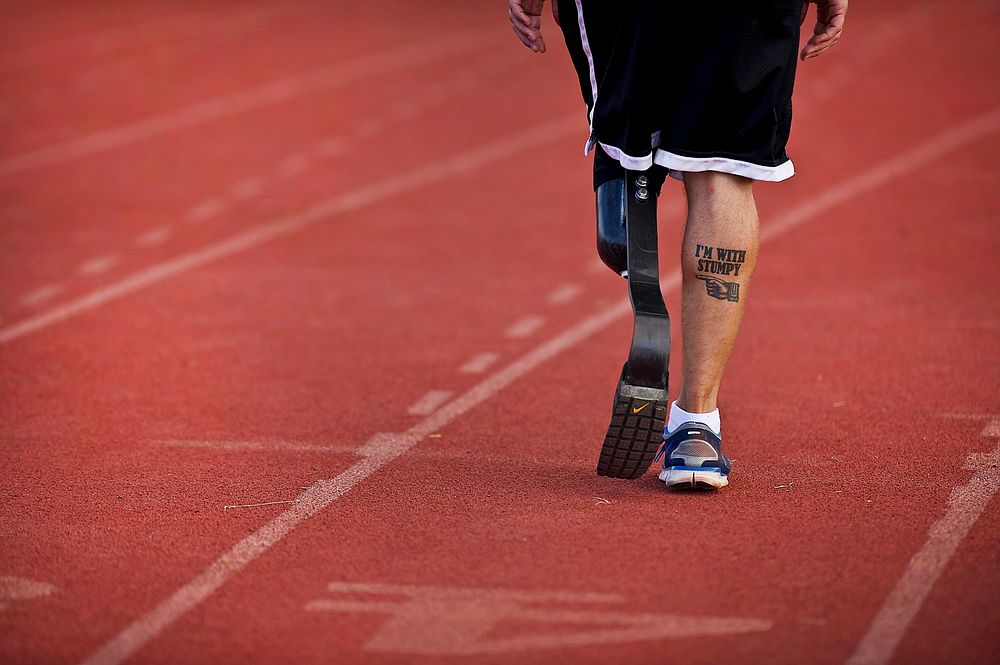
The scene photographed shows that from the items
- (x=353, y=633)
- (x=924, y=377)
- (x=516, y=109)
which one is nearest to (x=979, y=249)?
(x=924, y=377)

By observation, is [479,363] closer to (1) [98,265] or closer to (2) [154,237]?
(1) [98,265]

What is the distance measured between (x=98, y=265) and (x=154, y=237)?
0.91 m

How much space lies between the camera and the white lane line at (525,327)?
6508 millimetres

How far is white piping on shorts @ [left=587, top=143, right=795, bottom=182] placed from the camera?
13.0ft

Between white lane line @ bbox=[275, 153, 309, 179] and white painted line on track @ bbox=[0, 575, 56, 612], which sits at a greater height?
white lane line @ bbox=[275, 153, 309, 179]

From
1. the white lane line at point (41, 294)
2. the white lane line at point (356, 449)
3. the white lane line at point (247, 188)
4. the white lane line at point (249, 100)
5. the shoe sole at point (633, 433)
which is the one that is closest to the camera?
the shoe sole at point (633, 433)

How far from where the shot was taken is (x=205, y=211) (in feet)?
33.0

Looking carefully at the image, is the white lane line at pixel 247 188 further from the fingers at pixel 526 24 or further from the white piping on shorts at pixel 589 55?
the white piping on shorts at pixel 589 55

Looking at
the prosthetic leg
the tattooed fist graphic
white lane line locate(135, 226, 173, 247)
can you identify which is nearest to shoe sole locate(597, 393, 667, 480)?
the prosthetic leg

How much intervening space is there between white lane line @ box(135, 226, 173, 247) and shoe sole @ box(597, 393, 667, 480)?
5.55 m

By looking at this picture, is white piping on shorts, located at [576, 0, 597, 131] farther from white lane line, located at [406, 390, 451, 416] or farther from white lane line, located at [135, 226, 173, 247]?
white lane line, located at [135, 226, 173, 247]

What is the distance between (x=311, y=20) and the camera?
23438 millimetres

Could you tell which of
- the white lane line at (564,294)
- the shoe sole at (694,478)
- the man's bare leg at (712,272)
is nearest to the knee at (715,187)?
the man's bare leg at (712,272)

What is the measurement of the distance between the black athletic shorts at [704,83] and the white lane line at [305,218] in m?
3.60
